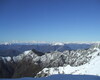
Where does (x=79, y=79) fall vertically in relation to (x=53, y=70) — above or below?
above

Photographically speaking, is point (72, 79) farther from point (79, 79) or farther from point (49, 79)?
point (49, 79)

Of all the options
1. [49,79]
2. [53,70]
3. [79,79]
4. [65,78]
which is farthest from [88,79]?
[53,70]

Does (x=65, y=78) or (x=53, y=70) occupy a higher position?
(x=65, y=78)

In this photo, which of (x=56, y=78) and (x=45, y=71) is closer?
(x=56, y=78)

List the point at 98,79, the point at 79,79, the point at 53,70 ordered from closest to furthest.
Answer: the point at 79,79
the point at 98,79
the point at 53,70

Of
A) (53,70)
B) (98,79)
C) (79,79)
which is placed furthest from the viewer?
(53,70)

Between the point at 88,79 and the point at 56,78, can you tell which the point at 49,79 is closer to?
the point at 56,78

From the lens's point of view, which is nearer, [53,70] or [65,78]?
[65,78]

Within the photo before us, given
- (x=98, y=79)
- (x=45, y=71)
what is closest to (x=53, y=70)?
(x=45, y=71)
